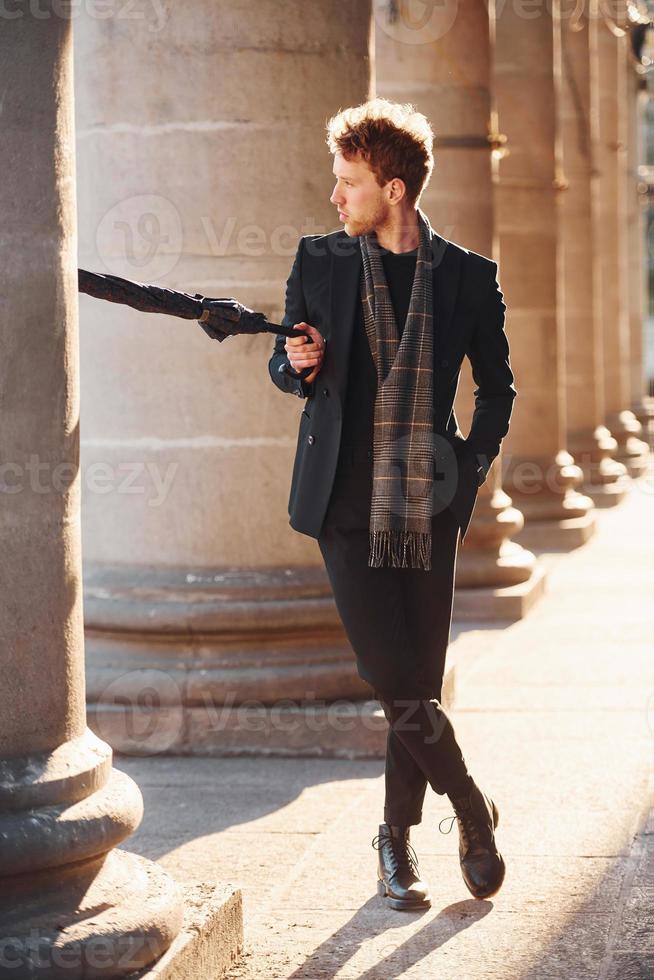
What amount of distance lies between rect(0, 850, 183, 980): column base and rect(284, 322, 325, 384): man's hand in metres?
1.24

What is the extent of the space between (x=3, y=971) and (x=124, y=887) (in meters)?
0.39

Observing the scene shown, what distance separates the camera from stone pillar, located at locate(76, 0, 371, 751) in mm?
6141

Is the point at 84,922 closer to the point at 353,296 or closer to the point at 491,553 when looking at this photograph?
the point at 353,296

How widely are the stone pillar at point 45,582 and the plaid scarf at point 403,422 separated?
811 millimetres

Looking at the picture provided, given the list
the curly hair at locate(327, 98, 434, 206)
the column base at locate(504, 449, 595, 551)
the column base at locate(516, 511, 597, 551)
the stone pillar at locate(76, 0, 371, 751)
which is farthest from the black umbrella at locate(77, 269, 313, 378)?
the column base at locate(516, 511, 597, 551)

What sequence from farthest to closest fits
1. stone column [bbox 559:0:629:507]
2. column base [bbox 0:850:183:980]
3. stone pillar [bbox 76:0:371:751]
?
stone column [bbox 559:0:629:507]
stone pillar [bbox 76:0:371:751]
column base [bbox 0:850:183:980]

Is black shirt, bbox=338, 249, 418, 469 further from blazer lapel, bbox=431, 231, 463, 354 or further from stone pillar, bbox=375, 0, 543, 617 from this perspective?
stone pillar, bbox=375, 0, 543, 617

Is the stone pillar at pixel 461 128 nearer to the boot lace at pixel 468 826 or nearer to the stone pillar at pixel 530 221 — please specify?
the stone pillar at pixel 530 221

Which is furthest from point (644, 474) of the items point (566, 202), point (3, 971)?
point (3, 971)

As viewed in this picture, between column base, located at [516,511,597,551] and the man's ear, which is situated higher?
the man's ear

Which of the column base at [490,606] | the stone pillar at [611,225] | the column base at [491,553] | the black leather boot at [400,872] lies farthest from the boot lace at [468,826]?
the stone pillar at [611,225]

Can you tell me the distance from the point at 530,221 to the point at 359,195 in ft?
25.7

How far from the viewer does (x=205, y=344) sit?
244 inches

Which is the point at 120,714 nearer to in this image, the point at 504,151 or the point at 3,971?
the point at 3,971
